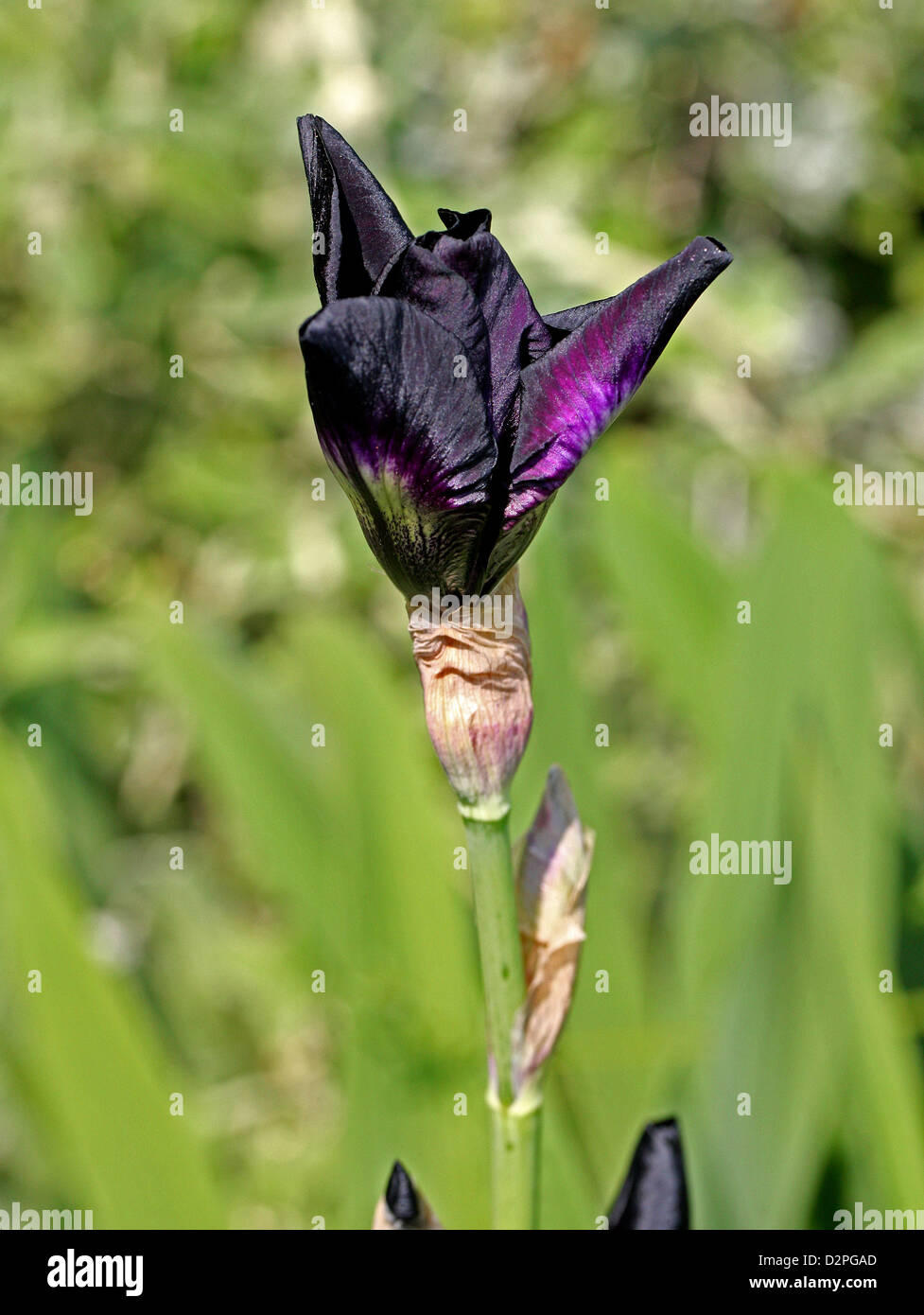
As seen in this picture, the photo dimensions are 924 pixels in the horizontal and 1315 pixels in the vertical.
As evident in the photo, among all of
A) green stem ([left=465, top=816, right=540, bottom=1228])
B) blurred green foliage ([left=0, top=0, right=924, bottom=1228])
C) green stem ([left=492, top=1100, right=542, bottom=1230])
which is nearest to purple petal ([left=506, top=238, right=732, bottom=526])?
green stem ([left=465, top=816, right=540, bottom=1228])

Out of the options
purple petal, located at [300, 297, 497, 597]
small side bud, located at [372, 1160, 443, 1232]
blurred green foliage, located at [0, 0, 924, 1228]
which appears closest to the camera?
purple petal, located at [300, 297, 497, 597]

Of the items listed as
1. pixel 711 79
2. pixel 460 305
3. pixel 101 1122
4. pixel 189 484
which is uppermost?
pixel 711 79

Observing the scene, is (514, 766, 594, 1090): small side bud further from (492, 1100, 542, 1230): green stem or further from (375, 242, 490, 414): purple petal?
(375, 242, 490, 414): purple petal

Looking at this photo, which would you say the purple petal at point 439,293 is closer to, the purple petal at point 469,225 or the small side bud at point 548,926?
the purple petal at point 469,225

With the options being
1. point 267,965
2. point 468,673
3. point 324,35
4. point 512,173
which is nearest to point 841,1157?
point 267,965

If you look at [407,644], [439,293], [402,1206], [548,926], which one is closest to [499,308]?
[439,293]

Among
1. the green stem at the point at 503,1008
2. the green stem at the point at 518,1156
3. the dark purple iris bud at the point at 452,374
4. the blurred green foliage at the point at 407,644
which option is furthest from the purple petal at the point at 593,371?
the blurred green foliage at the point at 407,644

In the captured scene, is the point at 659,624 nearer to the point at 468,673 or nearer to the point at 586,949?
the point at 586,949
